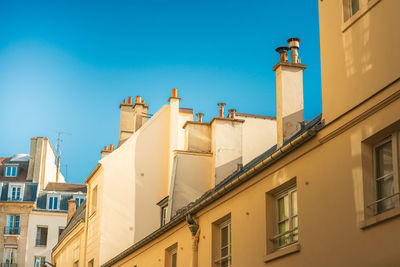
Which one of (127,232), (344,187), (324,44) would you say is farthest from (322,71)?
(127,232)

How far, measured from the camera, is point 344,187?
10414 millimetres

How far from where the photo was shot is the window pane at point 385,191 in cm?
956

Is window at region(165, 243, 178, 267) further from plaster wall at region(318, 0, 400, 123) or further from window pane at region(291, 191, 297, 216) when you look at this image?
plaster wall at region(318, 0, 400, 123)

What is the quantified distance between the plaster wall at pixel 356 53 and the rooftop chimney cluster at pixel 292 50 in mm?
4375

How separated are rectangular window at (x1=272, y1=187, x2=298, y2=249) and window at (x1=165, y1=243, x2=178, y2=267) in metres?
6.25

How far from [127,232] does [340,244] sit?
17361 millimetres

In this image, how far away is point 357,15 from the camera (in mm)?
10859

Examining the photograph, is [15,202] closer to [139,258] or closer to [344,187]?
[139,258]

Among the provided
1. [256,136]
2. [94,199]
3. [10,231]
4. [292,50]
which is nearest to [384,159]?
[292,50]

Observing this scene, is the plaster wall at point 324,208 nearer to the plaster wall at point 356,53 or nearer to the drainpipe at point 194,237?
the plaster wall at point 356,53

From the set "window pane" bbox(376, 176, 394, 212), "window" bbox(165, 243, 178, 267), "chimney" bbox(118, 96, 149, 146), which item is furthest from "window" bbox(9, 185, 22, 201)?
"window pane" bbox(376, 176, 394, 212)

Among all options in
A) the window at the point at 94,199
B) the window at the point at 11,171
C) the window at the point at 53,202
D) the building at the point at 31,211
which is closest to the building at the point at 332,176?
the window at the point at 94,199

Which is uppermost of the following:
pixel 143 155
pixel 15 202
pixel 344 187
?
pixel 15 202

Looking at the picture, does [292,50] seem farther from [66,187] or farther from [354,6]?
[66,187]
